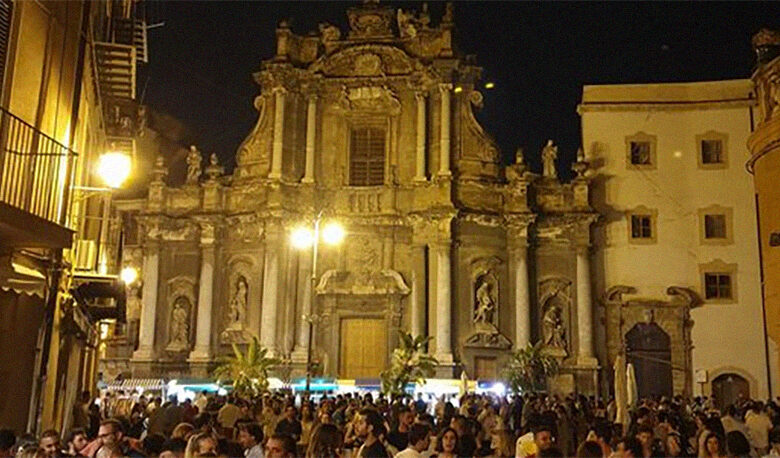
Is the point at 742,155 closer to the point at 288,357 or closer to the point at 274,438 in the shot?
the point at 288,357

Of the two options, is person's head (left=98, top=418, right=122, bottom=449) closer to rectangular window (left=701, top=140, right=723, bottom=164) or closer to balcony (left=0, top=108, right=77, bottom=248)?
balcony (left=0, top=108, right=77, bottom=248)

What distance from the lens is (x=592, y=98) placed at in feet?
118

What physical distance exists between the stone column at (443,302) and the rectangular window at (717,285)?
32.9 ft

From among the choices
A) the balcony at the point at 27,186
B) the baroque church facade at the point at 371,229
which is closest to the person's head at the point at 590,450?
the balcony at the point at 27,186

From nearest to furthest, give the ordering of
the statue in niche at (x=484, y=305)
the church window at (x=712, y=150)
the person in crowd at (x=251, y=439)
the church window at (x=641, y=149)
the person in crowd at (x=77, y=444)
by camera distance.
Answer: the person in crowd at (x=251, y=439), the person in crowd at (x=77, y=444), the statue in niche at (x=484, y=305), the church window at (x=712, y=150), the church window at (x=641, y=149)

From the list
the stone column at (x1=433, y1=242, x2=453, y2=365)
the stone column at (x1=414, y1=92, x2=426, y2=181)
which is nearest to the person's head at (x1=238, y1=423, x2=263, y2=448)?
the stone column at (x1=433, y1=242, x2=453, y2=365)

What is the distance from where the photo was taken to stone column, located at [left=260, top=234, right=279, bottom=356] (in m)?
32.9

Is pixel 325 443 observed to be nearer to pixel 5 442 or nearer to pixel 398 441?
pixel 398 441

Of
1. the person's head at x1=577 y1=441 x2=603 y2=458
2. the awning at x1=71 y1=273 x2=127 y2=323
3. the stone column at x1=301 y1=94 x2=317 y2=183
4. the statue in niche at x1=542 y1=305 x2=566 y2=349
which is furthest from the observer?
the stone column at x1=301 y1=94 x2=317 y2=183

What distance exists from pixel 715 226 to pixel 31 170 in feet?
93.9

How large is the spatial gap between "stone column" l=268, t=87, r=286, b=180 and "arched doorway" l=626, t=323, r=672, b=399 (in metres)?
14.8

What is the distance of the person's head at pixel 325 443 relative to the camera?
326 inches

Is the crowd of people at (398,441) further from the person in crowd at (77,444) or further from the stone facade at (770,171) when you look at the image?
the stone facade at (770,171)

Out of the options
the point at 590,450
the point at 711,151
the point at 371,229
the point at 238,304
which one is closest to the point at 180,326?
the point at 238,304
